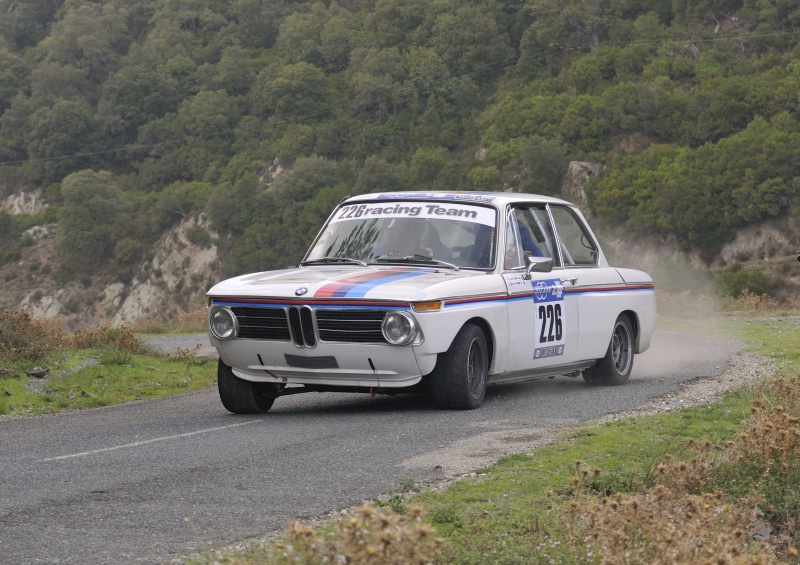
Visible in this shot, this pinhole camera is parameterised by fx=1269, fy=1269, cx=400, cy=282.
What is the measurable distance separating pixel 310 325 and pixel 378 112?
11003 centimetres

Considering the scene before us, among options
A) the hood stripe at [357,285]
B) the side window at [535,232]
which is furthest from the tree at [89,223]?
the hood stripe at [357,285]

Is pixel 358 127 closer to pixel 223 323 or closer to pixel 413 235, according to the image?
pixel 413 235

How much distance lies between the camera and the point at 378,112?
118750mm

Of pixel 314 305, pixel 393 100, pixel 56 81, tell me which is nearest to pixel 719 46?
pixel 393 100

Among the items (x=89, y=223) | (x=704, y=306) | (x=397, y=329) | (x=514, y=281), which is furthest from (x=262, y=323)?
(x=89, y=223)

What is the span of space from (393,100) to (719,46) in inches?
1265

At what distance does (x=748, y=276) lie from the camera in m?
58.4

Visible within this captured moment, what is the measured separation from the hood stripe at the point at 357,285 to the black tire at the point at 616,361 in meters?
3.11

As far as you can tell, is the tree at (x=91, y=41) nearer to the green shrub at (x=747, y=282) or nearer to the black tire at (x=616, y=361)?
the green shrub at (x=747, y=282)

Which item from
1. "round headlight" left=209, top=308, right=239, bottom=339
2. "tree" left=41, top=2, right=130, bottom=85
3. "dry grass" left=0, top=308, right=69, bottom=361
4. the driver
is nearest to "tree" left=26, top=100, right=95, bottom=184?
"tree" left=41, top=2, right=130, bottom=85

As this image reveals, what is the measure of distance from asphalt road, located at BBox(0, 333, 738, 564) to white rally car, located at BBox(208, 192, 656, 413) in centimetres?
33

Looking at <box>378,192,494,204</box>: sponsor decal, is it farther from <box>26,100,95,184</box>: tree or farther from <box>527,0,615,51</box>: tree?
<box>26,100,95,184</box>: tree

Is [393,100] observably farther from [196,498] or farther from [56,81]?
[196,498]

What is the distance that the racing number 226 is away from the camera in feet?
37.5
